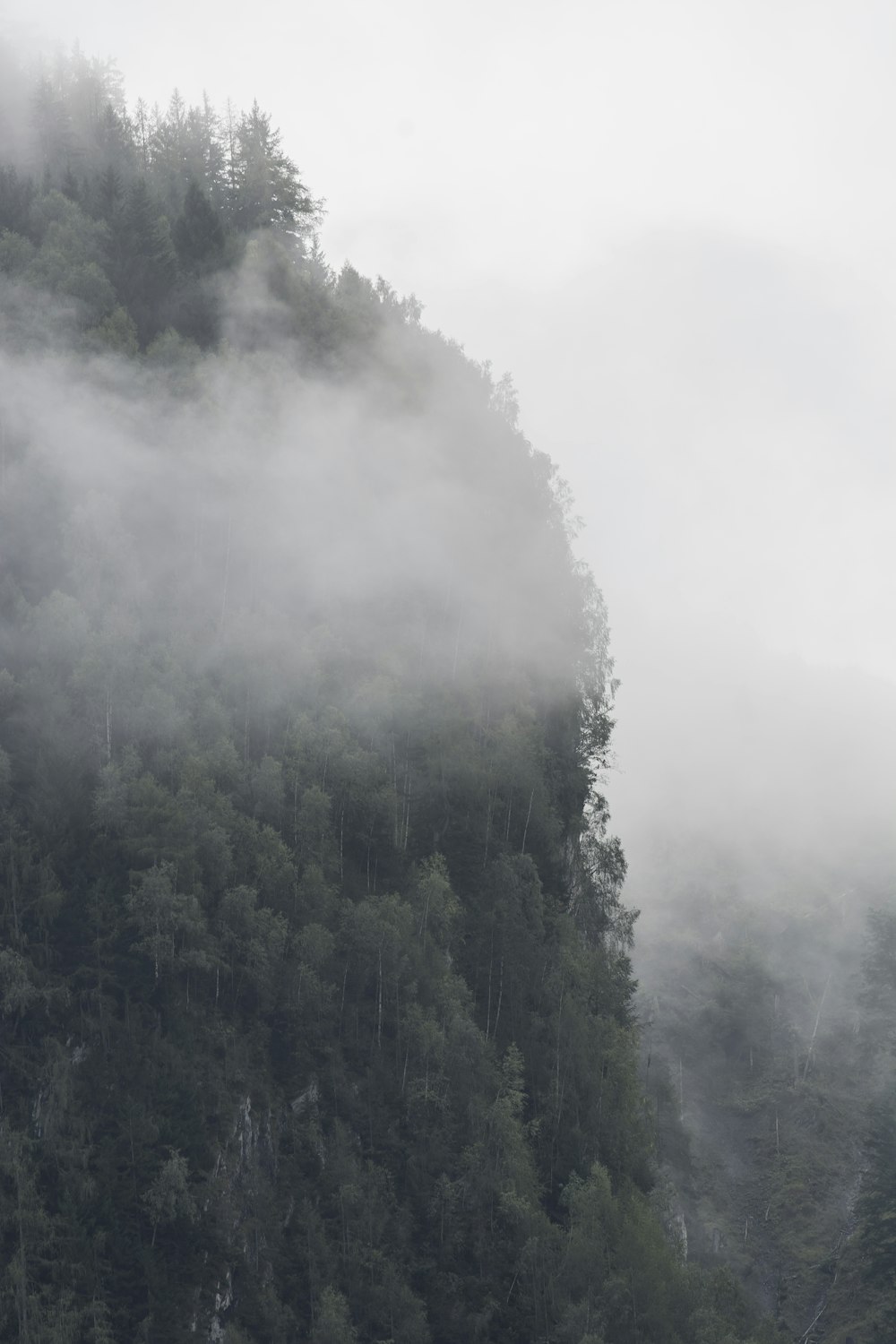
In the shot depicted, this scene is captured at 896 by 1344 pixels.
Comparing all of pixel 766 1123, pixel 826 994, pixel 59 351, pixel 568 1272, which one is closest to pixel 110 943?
pixel 568 1272

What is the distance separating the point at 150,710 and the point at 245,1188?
25071mm

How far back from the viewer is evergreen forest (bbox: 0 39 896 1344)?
5944cm

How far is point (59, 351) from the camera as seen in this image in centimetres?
9031

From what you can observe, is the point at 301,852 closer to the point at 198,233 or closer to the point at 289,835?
the point at 289,835

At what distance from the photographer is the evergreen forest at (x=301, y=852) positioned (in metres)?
59.4

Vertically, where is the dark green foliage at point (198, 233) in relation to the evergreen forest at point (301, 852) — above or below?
above

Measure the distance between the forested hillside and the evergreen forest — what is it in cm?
23

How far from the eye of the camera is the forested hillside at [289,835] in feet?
193

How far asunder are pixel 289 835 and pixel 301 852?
132 cm

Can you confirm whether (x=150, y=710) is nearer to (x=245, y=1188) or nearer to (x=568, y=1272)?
(x=245, y=1188)

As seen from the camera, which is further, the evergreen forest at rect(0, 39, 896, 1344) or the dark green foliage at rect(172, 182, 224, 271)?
the dark green foliage at rect(172, 182, 224, 271)

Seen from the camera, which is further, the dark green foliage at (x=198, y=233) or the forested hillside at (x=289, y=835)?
the dark green foliage at (x=198, y=233)

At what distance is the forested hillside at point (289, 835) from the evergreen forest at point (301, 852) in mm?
235

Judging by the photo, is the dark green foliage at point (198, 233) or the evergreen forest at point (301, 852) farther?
the dark green foliage at point (198, 233)
